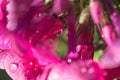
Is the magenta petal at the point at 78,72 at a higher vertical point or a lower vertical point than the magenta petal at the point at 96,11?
lower

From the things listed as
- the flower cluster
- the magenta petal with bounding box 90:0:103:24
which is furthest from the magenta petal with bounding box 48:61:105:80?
the magenta petal with bounding box 90:0:103:24

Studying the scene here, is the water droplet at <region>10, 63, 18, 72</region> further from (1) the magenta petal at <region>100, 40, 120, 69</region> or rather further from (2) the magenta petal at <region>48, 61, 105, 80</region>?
(1) the magenta petal at <region>100, 40, 120, 69</region>

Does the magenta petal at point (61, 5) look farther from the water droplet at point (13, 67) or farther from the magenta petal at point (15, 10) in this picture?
the water droplet at point (13, 67)

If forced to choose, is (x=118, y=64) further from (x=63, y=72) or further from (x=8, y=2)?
(x=8, y=2)

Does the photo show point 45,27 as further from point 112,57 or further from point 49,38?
point 112,57

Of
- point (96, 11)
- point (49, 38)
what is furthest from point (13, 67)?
point (96, 11)

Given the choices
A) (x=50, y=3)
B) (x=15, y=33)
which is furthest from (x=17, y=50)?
(x=50, y=3)

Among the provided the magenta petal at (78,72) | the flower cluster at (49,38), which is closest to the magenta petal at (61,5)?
the flower cluster at (49,38)

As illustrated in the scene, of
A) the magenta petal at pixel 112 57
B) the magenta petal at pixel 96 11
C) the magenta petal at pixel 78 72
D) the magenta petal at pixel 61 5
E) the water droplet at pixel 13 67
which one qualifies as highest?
the magenta petal at pixel 61 5

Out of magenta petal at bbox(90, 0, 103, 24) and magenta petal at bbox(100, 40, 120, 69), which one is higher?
magenta petal at bbox(90, 0, 103, 24)
